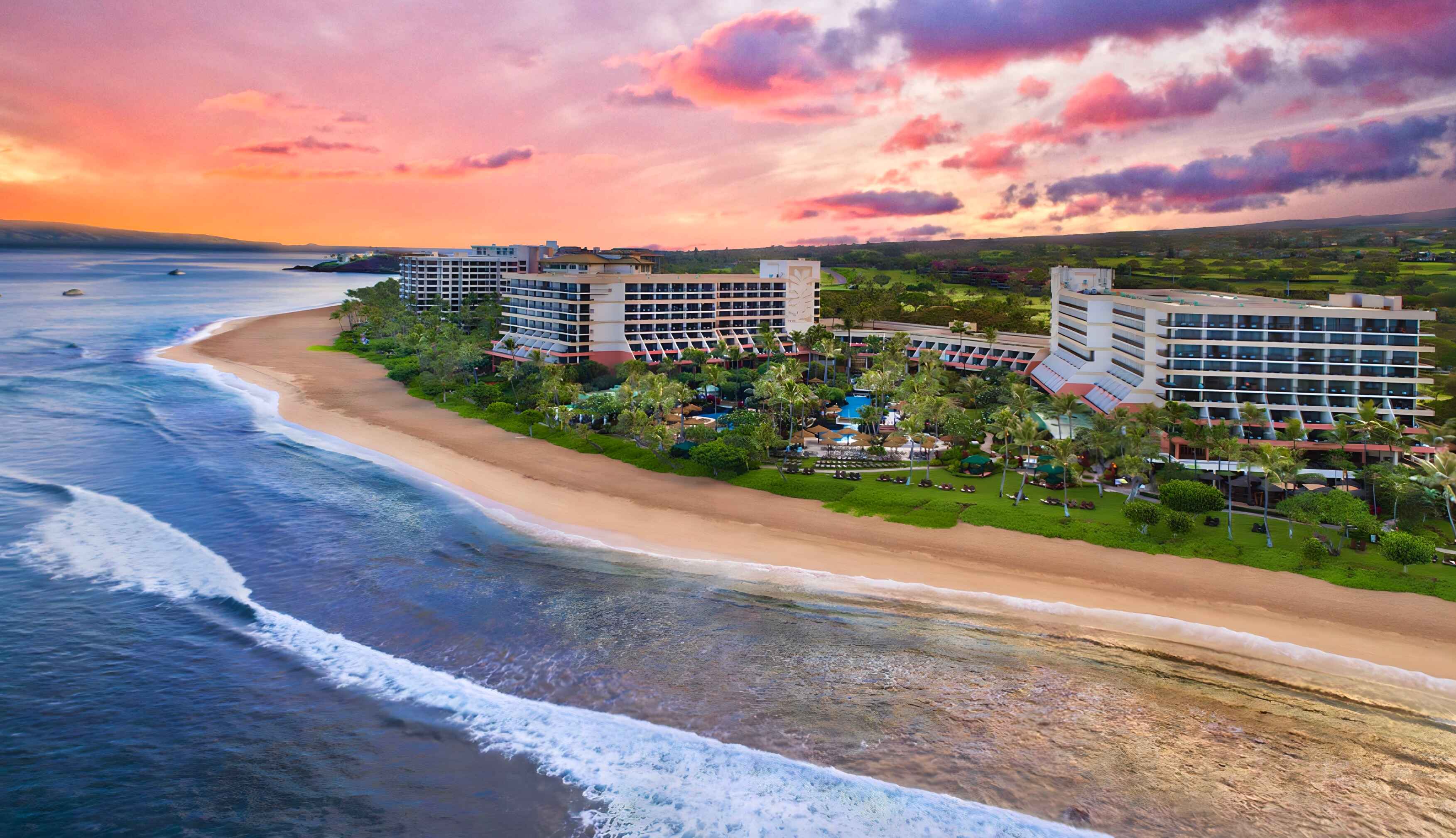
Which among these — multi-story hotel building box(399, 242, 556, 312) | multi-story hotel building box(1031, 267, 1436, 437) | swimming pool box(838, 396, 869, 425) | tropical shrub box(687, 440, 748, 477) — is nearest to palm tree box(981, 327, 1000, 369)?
swimming pool box(838, 396, 869, 425)

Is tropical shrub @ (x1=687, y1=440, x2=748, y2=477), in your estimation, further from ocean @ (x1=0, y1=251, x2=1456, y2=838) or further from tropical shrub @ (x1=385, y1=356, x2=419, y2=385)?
tropical shrub @ (x1=385, y1=356, x2=419, y2=385)

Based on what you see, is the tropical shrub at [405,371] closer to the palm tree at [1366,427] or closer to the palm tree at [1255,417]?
the palm tree at [1255,417]

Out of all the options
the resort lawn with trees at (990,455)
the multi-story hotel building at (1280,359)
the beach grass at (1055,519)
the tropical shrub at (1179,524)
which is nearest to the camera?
the beach grass at (1055,519)

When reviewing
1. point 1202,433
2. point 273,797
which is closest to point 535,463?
point 273,797

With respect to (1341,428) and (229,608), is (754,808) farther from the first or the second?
(1341,428)

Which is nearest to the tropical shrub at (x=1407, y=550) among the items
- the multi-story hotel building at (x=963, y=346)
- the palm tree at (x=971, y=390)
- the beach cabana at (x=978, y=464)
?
the beach cabana at (x=978, y=464)
